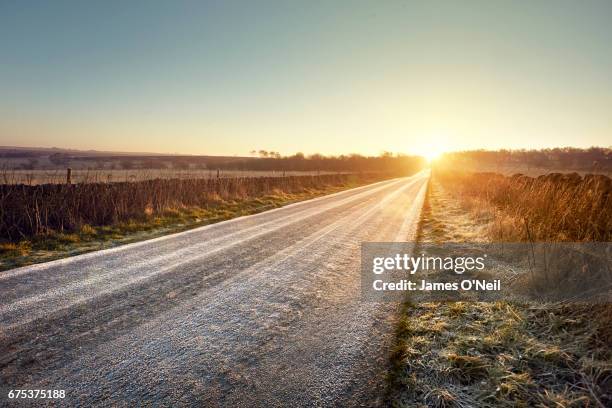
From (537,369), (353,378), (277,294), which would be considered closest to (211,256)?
(277,294)

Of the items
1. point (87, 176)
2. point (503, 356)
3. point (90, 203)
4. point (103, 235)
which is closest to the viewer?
point (503, 356)

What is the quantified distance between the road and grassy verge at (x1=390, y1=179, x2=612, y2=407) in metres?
0.32

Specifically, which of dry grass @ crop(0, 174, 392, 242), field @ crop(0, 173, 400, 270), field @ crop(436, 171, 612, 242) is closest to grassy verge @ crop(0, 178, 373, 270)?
field @ crop(0, 173, 400, 270)

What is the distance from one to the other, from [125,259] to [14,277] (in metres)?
1.57

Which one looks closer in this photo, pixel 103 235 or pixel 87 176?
pixel 103 235

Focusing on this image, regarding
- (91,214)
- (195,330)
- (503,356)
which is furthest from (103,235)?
(503,356)

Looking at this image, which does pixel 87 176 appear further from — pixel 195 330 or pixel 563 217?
pixel 563 217

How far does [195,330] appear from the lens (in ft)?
11.4

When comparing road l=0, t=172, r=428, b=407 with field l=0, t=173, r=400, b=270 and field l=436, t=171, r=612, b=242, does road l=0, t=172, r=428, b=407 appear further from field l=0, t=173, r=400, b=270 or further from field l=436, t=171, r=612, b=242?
field l=436, t=171, r=612, b=242

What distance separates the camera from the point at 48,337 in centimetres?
325

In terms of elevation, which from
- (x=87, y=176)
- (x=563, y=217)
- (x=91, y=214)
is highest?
(x=87, y=176)

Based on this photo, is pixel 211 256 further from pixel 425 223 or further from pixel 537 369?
pixel 425 223

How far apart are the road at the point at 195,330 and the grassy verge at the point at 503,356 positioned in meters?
0.32

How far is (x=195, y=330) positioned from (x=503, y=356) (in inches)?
120
